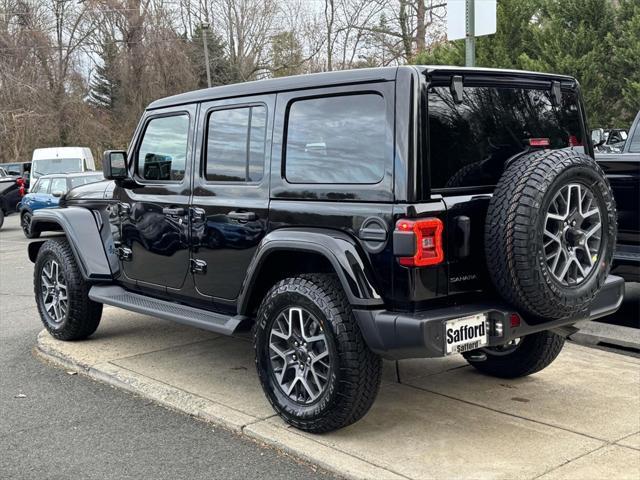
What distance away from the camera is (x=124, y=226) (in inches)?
227

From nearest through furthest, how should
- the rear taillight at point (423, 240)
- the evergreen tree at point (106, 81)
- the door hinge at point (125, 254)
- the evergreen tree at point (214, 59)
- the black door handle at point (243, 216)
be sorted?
1. the rear taillight at point (423, 240)
2. the black door handle at point (243, 216)
3. the door hinge at point (125, 254)
4. the evergreen tree at point (106, 81)
5. the evergreen tree at point (214, 59)

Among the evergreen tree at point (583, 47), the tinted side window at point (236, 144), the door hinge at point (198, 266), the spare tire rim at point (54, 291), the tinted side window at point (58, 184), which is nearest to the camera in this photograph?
the tinted side window at point (236, 144)

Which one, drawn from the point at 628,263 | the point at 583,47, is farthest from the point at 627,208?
the point at 583,47

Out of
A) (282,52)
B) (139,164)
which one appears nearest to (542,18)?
(139,164)

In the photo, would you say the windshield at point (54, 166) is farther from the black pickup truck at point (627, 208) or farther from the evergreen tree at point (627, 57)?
the black pickup truck at point (627, 208)

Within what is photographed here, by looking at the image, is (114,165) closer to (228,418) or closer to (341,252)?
(228,418)

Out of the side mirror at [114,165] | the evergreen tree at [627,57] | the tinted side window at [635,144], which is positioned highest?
the evergreen tree at [627,57]

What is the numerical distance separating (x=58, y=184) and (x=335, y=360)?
574 inches

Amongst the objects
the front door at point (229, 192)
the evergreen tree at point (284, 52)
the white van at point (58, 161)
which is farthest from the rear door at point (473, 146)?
Answer: the evergreen tree at point (284, 52)

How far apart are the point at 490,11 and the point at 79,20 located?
109ft

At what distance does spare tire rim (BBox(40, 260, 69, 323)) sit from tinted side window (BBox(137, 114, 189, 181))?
129 centimetres

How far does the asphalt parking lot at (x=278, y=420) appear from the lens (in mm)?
3807

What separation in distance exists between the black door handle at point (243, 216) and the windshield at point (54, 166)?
17.9 meters

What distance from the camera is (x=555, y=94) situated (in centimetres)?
455
